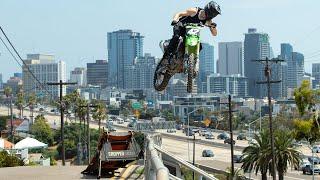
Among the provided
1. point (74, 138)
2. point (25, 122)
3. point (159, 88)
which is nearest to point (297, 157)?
point (159, 88)

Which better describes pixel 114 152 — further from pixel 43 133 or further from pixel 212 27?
pixel 43 133

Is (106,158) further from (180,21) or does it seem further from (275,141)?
(275,141)

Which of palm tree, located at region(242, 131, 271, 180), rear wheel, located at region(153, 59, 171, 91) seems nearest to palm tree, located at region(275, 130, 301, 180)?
palm tree, located at region(242, 131, 271, 180)

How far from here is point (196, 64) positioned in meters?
11.1

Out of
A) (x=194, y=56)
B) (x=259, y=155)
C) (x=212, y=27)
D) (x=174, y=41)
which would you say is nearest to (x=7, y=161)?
(x=174, y=41)

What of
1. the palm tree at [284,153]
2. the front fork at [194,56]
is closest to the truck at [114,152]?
the front fork at [194,56]

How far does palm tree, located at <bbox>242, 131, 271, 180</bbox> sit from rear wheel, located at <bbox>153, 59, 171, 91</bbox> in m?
31.9

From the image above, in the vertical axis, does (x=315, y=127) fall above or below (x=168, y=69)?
below

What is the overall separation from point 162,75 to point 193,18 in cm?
192

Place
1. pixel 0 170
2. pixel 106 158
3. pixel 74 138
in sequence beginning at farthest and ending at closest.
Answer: pixel 74 138 → pixel 0 170 → pixel 106 158

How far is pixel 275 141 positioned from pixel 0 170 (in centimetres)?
2654

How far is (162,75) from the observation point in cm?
1308

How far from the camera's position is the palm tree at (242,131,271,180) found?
44.2 meters

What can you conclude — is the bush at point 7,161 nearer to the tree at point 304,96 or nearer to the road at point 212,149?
the tree at point 304,96
